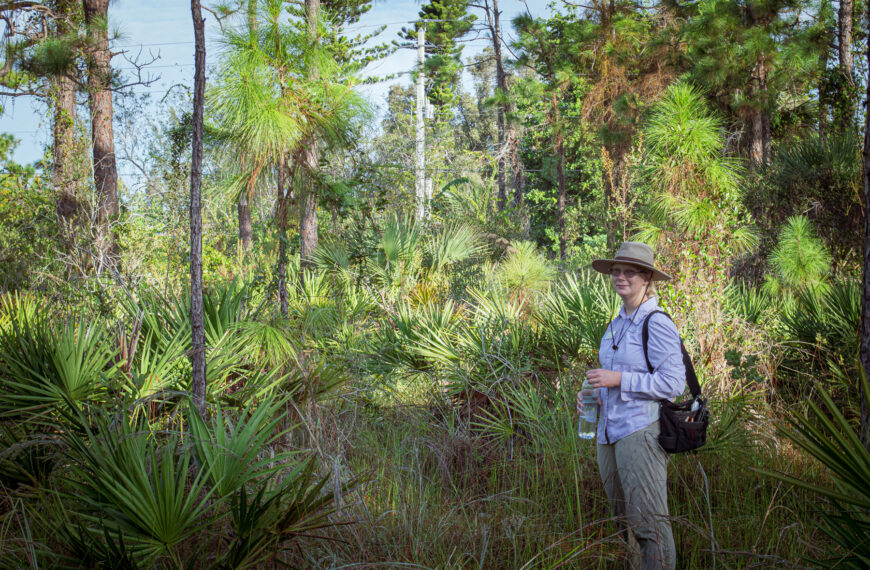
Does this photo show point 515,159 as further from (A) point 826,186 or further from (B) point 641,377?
(B) point 641,377

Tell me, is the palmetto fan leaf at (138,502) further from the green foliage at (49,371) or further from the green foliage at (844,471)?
the green foliage at (844,471)

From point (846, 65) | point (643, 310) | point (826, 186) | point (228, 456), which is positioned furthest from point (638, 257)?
point (846, 65)

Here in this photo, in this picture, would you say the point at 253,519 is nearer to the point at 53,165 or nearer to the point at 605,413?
the point at 605,413

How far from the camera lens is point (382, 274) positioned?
939 centimetres

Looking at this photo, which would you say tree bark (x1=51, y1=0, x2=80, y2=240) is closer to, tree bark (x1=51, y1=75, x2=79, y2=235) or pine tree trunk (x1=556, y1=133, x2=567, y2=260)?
tree bark (x1=51, y1=75, x2=79, y2=235)

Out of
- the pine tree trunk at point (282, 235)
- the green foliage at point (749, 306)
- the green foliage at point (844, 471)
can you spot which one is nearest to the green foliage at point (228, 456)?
the green foliage at point (844, 471)

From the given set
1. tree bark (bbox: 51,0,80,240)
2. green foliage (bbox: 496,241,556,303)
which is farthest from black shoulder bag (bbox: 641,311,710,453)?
tree bark (bbox: 51,0,80,240)

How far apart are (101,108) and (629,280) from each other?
11.6 m

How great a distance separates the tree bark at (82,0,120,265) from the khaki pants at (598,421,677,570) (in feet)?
32.7

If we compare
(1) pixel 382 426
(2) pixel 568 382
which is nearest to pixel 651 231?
(2) pixel 568 382

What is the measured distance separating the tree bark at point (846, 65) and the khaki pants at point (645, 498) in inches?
397

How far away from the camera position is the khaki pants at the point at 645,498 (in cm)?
285

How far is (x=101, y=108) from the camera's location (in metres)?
11.8

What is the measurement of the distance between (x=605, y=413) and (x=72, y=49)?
11.4 metres
